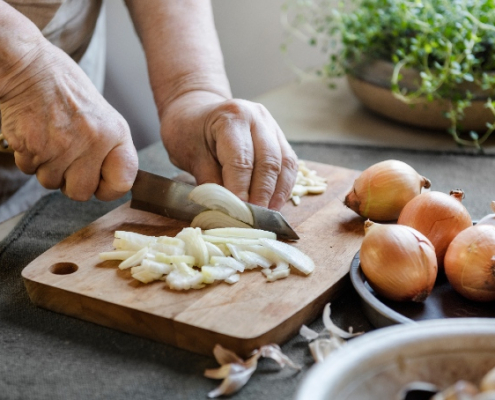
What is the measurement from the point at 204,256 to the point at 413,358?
1.54 feet

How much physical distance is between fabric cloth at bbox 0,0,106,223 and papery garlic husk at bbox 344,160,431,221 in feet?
2.47

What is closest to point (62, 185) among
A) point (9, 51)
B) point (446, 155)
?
point (9, 51)

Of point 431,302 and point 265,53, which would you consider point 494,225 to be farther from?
point 265,53

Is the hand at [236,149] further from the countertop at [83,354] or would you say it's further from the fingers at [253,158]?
the countertop at [83,354]

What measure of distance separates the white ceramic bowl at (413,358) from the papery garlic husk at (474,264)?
0.81 feet

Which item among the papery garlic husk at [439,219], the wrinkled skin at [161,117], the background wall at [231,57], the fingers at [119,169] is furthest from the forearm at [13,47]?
the background wall at [231,57]

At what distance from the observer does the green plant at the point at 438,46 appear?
5.19 ft

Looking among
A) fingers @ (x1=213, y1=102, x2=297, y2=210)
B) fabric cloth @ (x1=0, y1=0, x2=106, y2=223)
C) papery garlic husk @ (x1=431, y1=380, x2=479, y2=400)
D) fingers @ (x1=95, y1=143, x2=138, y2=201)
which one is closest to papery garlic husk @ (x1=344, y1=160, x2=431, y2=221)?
fingers @ (x1=213, y1=102, x2=297, y2=210)

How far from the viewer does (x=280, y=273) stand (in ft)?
3.31

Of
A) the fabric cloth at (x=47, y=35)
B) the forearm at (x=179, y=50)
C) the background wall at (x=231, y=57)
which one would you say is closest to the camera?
the fabric cloth at (x=47, y=35)

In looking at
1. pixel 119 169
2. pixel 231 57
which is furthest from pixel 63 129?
pixel 231 57

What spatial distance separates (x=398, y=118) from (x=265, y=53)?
110 cm

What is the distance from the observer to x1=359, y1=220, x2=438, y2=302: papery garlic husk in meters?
0.88

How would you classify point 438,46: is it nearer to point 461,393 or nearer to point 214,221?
point 214,221
